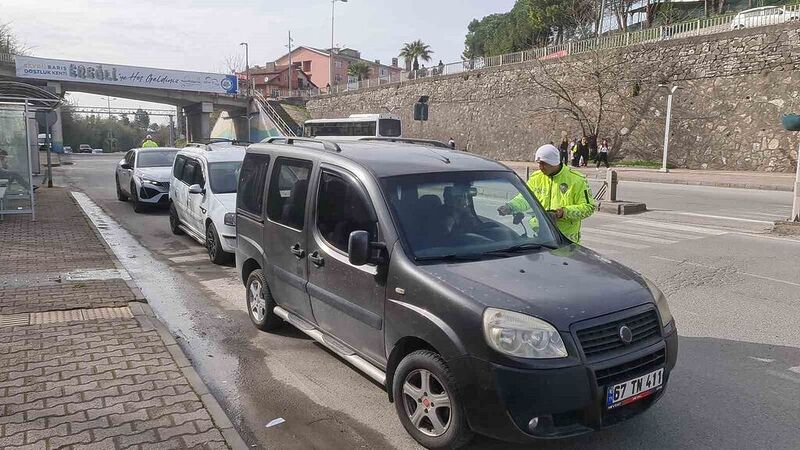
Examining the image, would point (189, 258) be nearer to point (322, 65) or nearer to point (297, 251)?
point (297, 251)

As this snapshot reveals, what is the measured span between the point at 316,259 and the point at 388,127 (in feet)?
93.1

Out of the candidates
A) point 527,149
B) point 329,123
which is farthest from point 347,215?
point 527,149

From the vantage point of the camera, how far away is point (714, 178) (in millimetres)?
23078

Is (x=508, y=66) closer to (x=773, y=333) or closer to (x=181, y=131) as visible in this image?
(x=773, y=333)

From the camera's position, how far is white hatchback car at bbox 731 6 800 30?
25.6 m

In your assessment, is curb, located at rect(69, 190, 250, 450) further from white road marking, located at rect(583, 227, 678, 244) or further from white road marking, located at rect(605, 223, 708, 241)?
white road marking, located at rect(605, 223, 708, 241)

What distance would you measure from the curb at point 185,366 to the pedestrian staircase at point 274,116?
49.9m

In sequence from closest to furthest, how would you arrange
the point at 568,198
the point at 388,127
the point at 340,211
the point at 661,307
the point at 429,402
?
the point at 429,402
the point at 661,307
the point at 340,211
the point at 568,198
the point at 388,127

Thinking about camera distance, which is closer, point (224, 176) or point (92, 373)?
point (92, 373)

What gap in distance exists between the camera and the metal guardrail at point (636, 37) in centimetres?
2648

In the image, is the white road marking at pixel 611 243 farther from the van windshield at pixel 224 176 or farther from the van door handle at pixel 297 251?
the van door handle at pixel 297 251

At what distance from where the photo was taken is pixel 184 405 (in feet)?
13.3

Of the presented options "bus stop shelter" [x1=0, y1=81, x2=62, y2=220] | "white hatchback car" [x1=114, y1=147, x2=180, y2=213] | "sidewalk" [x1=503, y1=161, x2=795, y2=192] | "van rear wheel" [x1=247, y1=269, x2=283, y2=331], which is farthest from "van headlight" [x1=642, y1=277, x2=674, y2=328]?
"sidewalk" [x1=503, y1=161, x2=795, y2=192]

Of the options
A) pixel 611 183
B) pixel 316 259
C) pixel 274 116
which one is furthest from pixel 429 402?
pixel 274 116
